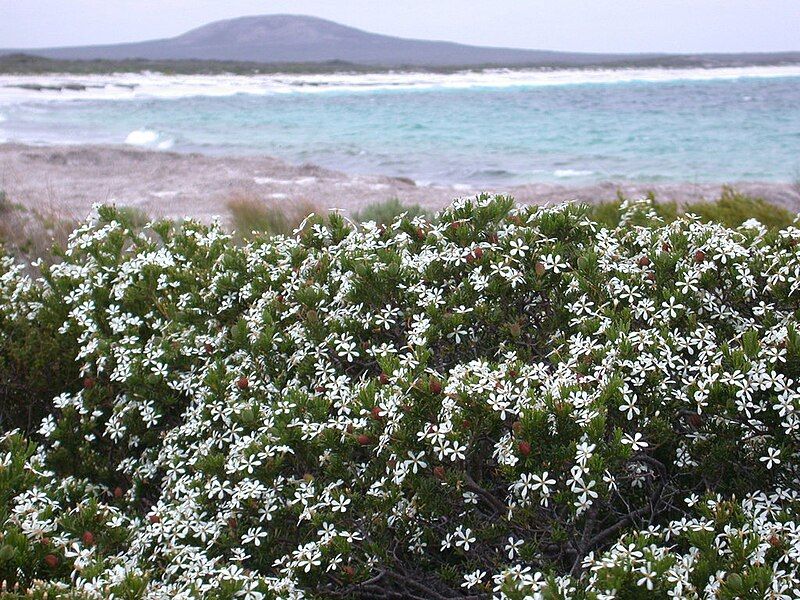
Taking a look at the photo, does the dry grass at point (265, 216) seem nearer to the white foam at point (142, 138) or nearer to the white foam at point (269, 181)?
the white foam at point (269, 181)

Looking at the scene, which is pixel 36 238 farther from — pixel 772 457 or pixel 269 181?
pixel 269 181

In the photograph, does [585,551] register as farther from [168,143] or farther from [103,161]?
[168,143]

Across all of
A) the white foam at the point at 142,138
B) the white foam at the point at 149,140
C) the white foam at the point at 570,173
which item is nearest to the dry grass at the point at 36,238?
the white foam at the point at 570,173

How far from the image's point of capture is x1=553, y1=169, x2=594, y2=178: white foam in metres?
20.9

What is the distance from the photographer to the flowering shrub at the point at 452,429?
2496 millimetres

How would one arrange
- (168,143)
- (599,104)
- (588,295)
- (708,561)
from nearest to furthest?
(708,561), (588,295), (168,143), (599,104)

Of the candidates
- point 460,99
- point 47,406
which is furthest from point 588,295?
point 460,99

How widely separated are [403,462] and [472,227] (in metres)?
1.35

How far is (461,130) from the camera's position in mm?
32594

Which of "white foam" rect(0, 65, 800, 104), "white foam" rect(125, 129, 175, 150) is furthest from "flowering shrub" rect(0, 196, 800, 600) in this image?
"white foam" rect(0, 65, 800, 104)

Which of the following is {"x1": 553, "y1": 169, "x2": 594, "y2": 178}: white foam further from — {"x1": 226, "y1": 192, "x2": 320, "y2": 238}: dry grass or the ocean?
{"x1": 226, "y1": 192, "x2": 320, "y2": 238}: dry grass

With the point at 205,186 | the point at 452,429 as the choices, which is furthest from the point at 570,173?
the point at 452,429

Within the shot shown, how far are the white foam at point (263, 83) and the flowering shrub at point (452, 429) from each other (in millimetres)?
46253

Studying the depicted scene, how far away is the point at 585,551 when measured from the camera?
259cm
